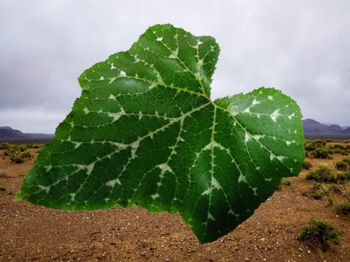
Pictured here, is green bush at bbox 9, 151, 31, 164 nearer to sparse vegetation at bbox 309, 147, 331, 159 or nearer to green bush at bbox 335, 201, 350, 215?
green bush at bbox 335, 201, 350, 215

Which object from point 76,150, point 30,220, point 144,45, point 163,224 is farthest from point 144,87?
point 30,220

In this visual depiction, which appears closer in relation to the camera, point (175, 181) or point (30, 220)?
point (175, 181)

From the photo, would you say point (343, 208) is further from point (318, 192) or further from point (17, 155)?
point (17, 155)

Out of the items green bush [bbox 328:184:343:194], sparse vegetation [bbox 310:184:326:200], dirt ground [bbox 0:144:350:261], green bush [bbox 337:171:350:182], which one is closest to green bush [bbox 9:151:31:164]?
dirt ground [bbox 0:144:350:261]

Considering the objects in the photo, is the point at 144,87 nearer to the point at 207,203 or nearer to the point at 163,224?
the point at 207,203

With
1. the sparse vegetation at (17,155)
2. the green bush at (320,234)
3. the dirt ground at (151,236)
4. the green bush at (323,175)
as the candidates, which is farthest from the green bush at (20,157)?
the green bush at (320,234)

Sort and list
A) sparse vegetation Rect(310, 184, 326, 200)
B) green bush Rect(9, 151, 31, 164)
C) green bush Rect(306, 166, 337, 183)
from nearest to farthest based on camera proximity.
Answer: sparse vegetation Rect(310, 184, 326, 200) → green bush Rect(306, 166, 337, 183) → green bush Rect(9, 151, 31, 164)

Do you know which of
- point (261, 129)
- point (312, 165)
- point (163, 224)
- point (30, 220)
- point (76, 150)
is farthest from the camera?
point (312, 165)

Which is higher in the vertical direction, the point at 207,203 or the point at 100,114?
the point at 100,114
